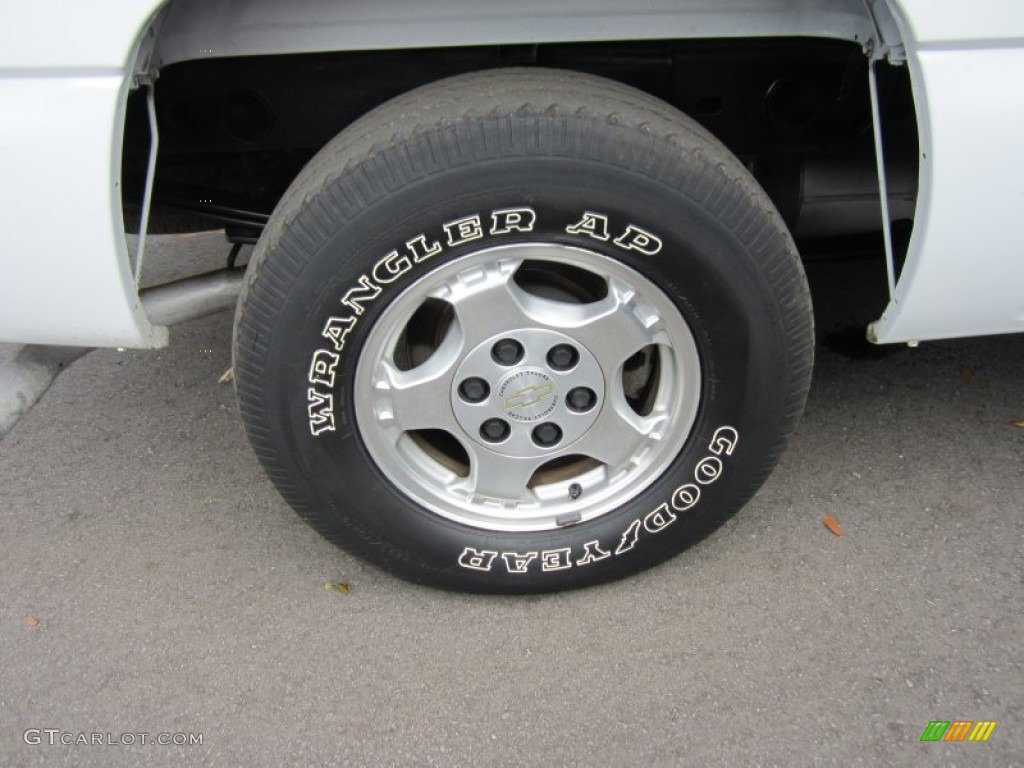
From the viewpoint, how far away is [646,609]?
88.0 inches

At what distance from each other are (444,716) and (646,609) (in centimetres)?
57

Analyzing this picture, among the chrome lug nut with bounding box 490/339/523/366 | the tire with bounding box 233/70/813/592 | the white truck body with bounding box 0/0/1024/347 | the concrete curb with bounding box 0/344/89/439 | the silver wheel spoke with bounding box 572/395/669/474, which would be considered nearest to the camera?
the white truck body with bounding box 0/0/1024/347

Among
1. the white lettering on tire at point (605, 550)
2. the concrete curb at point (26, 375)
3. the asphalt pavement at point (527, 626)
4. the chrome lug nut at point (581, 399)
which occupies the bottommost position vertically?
the asphalt pavement at point (527, 626)

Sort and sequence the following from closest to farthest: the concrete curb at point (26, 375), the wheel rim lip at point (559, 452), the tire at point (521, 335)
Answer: the tire at point (521, 335), the wheel rim lip at point (559, 452), the concrete curb at point (26, 375)

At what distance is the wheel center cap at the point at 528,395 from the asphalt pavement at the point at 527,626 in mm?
518

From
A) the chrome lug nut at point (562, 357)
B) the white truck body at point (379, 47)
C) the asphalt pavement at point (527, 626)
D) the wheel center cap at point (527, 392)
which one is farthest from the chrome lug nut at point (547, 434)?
the white truck body at point (379, 47)

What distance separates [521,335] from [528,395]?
15 cm

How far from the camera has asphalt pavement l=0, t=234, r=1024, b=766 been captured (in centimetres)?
195

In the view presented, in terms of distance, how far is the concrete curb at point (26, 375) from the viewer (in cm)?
224

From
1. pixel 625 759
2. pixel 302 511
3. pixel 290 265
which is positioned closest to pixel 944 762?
pixel 625 759

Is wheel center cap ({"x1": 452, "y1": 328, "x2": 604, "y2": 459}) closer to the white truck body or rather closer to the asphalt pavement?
the asphalt pavement

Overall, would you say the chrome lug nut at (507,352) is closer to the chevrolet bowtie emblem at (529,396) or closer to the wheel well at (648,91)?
the chevrolet bowtie emblem at (529,396)

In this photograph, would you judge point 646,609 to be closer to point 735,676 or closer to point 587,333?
point 735,676

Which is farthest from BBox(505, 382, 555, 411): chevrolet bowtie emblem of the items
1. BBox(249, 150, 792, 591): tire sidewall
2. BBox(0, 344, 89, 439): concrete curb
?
BBox(0, 344, 89, 439): concrete curb
